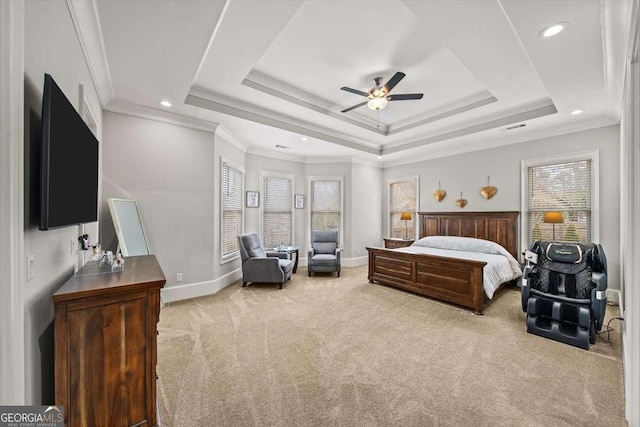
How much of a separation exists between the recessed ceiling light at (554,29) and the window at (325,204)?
479cm

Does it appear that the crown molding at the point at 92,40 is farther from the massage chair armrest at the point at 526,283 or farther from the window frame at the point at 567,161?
the window frame at the point at 567,161

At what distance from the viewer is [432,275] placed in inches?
164

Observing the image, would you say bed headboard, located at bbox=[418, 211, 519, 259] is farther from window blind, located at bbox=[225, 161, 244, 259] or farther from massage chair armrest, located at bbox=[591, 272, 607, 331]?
window blind, located at bbox=[225, 161, 244, 259]

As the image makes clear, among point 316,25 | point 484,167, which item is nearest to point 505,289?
point 484,167

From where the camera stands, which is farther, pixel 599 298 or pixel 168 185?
pixel 168 185

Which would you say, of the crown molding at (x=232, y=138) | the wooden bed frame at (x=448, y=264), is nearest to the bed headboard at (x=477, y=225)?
the wooden bed frame at (x=448, y=264)

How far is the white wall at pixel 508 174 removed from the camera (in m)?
4.01

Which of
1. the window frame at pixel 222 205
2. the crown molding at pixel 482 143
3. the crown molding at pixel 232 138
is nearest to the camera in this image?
the crown molding at pixel 482 143

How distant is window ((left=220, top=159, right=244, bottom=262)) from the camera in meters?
4.79

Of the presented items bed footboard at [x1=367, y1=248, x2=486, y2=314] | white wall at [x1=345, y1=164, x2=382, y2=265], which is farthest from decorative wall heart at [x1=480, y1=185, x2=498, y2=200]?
white wall at [x1=345, y1=164, x2=382, y2=265]

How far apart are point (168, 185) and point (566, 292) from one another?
5.40 metres

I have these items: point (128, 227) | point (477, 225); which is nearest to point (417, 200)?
point (477, 225)

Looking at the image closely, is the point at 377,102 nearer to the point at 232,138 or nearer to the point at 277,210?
the point at 232,138

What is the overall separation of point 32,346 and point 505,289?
234 inches
